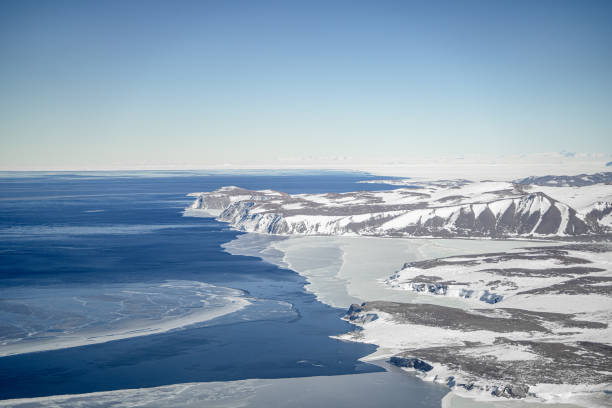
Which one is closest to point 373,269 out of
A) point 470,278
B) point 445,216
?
point 470,278

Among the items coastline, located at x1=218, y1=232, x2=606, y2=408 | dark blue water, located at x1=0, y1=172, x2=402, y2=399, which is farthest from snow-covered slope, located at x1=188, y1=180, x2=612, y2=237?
dark blue water, located at x1=0, y1=172, x2=402, y2=399

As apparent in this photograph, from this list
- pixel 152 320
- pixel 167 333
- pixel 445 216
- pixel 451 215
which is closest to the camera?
pixel 167 333

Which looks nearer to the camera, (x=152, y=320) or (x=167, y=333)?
(x=167, y=333)

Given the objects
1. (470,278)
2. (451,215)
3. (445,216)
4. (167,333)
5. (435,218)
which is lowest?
(167,333)

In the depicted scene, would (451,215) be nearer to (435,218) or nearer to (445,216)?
(445,216)

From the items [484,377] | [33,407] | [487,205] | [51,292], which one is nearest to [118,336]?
[33,407]

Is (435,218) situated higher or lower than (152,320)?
higher
